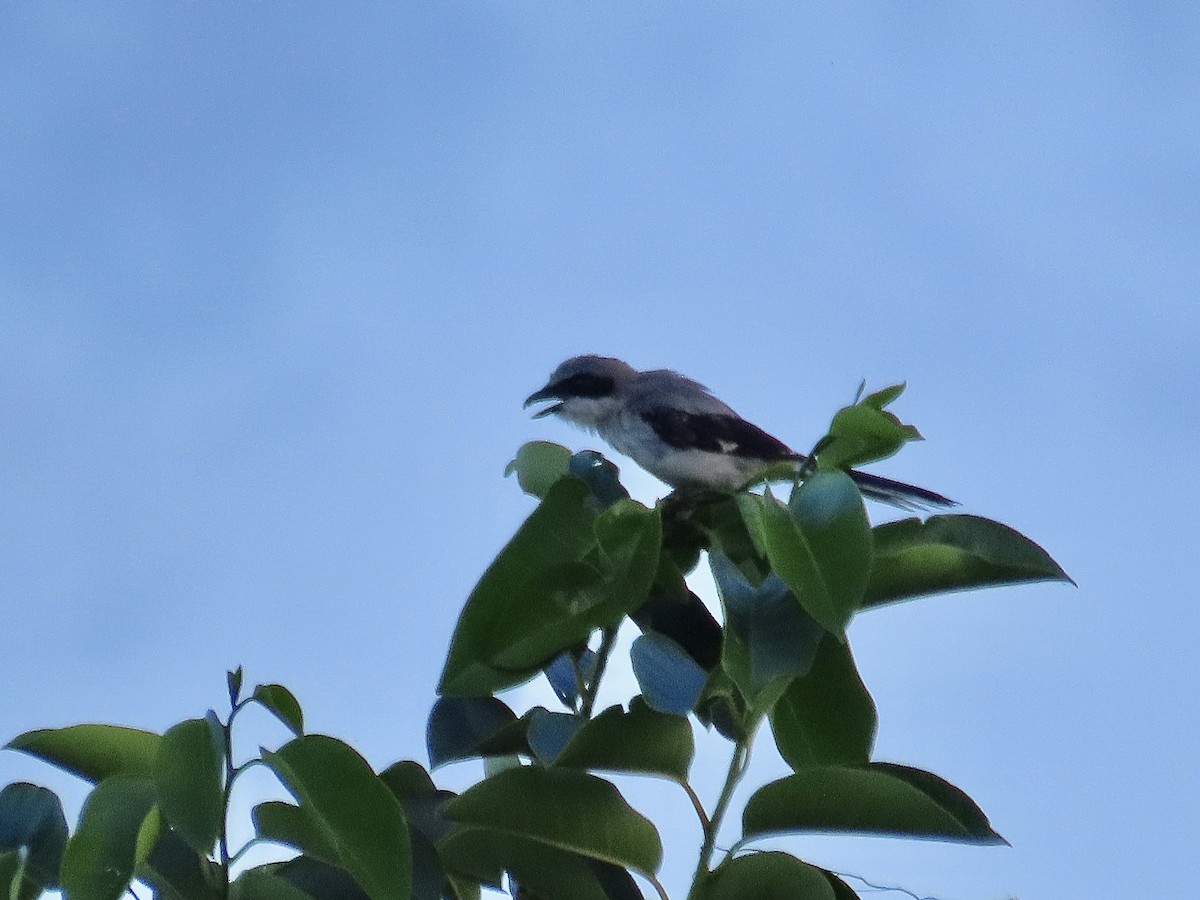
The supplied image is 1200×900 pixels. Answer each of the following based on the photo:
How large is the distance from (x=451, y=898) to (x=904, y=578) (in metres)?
1.13

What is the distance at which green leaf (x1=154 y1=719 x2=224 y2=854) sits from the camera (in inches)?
84.7

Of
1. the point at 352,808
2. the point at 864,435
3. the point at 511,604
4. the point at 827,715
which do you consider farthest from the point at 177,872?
the point at 864,435

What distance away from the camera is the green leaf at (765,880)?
2.19 meters

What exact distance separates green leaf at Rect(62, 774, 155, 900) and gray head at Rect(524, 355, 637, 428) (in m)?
5.08

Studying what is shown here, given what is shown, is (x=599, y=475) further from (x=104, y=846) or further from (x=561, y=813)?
(x=104, y=846)

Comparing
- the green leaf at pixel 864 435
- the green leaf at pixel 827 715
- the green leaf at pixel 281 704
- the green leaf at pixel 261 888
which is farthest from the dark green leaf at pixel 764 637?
the green leaf at pixel 261 888

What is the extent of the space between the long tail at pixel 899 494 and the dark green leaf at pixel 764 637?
3.39m

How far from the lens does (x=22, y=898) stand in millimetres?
2395

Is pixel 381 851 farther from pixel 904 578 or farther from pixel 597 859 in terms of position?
pixel 904 578

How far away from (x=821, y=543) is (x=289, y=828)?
1.12 metres

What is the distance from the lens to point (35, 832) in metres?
2.41

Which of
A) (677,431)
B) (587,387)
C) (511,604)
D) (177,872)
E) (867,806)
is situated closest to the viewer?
(867,806)

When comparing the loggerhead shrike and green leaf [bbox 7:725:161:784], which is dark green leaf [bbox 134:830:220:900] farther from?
the loggerhead shrike

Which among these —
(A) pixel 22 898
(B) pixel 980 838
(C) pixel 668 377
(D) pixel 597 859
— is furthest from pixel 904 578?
(C) pixel 668 377
